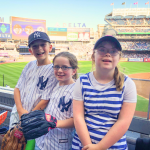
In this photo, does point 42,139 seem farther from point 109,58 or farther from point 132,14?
point 132,14

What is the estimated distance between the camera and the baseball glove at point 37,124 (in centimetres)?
116

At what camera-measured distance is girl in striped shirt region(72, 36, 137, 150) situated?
1063 mm

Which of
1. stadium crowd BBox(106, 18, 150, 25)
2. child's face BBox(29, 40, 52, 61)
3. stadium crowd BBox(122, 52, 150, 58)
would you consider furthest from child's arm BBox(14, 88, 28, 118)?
stadium crowd BBox(106, 18, 150, 25)

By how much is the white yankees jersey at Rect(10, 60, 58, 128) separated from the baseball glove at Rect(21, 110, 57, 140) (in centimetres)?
34

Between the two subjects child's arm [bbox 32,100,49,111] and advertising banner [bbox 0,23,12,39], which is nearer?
child's arm [bbox 32,100,49,111]

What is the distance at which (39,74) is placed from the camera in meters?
1.62

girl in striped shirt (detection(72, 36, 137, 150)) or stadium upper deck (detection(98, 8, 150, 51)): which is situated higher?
stadium upper deck (detection(98, 8, 150, 51))

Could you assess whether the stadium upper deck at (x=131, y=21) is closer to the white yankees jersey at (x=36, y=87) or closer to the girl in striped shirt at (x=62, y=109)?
the white yankees jersey at (x=36, y=87)

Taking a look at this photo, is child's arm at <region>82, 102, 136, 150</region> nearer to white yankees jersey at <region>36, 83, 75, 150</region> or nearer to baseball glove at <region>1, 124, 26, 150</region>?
white yankees jersey at <region>36, 83, 75, 150</region>

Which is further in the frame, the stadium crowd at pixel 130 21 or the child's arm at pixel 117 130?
the stadium crowd at pixel 130 21

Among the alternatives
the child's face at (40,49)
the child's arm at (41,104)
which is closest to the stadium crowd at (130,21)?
the child's face at (40,49)

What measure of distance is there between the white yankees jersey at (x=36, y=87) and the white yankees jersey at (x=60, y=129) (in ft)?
0.61

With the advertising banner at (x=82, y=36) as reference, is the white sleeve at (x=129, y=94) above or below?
below

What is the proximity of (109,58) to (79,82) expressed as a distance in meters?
0.30
